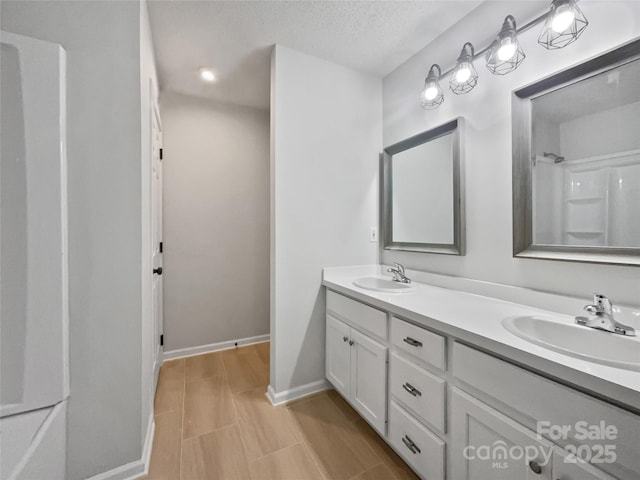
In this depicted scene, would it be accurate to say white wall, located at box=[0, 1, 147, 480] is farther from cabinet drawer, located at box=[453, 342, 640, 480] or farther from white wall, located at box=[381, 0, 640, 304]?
white wall, located at box=[381, 0, 640, 304]

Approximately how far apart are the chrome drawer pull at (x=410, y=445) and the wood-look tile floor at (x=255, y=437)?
20 centimetres

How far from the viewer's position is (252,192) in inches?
109

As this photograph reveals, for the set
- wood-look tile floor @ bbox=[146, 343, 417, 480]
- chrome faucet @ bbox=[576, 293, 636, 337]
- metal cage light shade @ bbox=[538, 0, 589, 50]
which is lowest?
wood-look tile floor @ bbox=[146, 343, 417, 480]

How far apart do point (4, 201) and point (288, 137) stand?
1405mm

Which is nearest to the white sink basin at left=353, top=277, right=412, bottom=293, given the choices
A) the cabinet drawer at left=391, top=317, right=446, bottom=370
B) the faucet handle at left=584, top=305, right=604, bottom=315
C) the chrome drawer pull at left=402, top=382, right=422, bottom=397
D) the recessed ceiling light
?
the cabinet drawer at left=391, top=317, right=446, bottom=370

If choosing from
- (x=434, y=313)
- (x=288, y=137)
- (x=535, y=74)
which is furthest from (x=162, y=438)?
(x=535, y=74)

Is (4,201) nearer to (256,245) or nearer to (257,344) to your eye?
(256,245)

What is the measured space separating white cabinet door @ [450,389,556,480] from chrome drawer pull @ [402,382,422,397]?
0.16m

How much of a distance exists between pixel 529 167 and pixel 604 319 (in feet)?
2.36

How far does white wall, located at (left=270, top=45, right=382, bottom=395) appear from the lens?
5.93 ft

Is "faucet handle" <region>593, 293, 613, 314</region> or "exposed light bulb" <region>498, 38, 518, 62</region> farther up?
"exposed light bulb" <region>498, 38, 518, 62</region>

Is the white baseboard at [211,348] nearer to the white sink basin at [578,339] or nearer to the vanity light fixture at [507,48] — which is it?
the white sink basin at [578,339]

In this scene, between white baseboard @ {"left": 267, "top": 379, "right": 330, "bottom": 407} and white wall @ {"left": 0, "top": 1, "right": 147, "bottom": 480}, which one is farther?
white baseboard @ {"left": 267, "top": 379, "right": 330, "bottom": 407}

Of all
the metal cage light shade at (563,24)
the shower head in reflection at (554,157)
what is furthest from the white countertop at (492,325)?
the metal cage light shade at (563,24)
